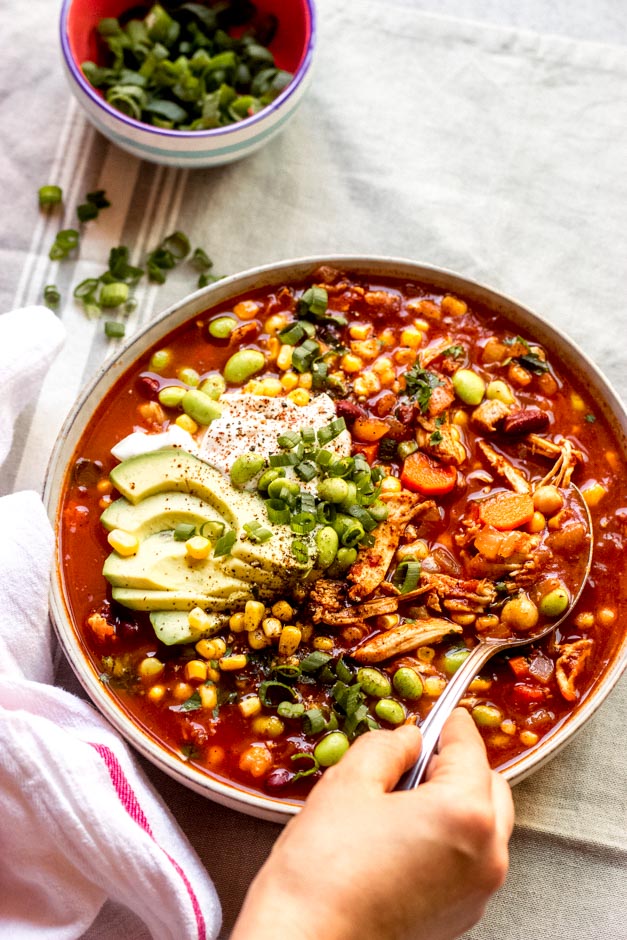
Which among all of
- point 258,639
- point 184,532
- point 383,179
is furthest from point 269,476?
point 383,179

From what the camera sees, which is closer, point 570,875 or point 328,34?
point 570,875

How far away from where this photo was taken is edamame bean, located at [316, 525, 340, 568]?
A: 129 inches

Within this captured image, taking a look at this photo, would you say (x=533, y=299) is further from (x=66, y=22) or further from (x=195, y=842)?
(x=195, y=842)

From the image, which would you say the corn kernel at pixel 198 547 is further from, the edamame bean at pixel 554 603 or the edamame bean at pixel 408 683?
the edamame bean at pixel 554 603

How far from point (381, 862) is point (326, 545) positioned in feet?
3.75

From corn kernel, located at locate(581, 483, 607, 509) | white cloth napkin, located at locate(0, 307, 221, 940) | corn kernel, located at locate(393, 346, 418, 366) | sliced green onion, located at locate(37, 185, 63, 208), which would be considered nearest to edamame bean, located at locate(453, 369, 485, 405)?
corn kernel, located at locate(393, 346, 418, 366)

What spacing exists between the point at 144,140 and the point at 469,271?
1.53 meters

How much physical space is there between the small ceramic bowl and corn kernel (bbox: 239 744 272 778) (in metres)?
2.43

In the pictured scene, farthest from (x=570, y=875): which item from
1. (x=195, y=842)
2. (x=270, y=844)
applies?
(x=195, y=842)

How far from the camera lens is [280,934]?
7.73 ft

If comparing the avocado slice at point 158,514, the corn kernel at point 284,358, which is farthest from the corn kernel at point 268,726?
the corn kernel at point 284,358

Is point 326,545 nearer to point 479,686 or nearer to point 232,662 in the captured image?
point 232,662

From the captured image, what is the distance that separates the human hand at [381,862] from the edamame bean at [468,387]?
1.47m

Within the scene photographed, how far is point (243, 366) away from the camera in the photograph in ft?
11.8
